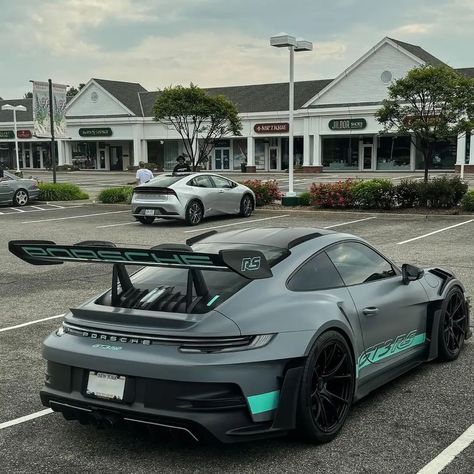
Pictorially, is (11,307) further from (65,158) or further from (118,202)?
(65,158)

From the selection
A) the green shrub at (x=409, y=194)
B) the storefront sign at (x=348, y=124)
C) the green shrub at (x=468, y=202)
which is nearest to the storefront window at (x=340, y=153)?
the storefront sign at (x=348, y=124)

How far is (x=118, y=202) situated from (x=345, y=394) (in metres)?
22.3

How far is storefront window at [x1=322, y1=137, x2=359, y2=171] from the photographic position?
52.8 metres

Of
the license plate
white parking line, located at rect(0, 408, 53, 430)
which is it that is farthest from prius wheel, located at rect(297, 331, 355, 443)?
white parking line, located at rect(0, 408, 53, 430)

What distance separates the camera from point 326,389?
4168 millimetres

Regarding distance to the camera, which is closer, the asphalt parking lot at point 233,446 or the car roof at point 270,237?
the asphalt parking lot at point 233,446

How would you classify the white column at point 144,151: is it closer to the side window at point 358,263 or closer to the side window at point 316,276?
the side window at point 358,263

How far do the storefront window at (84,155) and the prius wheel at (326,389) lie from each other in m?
63.8

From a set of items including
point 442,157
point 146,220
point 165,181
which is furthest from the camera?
point 442,157

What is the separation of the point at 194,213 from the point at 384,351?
13.7 meters

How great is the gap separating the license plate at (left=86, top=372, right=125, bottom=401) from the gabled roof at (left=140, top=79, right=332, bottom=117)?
167 feet

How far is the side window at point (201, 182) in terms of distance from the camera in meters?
18.5

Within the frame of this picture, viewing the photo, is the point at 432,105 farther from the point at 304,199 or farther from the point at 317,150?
the point at 317,150

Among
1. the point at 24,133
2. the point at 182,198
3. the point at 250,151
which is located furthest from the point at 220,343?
the point at 24,133
